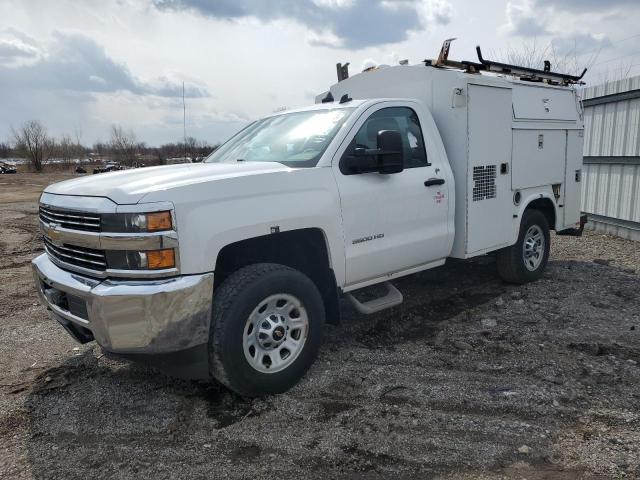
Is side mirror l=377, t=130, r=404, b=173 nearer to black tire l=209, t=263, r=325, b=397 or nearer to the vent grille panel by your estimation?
black tire l=209, t=263, r=325, b=397

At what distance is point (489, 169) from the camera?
5.35 m

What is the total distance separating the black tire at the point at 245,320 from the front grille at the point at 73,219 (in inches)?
34.7

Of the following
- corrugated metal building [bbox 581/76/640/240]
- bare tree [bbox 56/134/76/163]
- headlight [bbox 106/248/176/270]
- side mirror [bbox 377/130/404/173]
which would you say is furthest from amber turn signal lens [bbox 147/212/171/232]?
bare tree [bbox 56/134/76/163]

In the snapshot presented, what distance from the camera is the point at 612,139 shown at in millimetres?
9352

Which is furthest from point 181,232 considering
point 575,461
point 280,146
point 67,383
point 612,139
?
point 612,139

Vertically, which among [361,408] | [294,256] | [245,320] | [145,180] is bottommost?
[361,408]

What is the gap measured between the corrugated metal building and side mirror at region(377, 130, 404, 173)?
6.65 meters

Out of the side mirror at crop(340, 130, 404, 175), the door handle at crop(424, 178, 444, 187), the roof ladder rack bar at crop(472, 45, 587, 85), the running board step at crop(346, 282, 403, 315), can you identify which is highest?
the roof ladder rack bar at crop(472, 45, 587, 85)

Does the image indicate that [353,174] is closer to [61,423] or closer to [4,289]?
[61,423]

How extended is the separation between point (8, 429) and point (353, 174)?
9.79ft

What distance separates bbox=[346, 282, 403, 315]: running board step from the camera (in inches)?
170

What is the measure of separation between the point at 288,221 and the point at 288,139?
3.47ft

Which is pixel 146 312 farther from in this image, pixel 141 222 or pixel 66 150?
pixel 66 150

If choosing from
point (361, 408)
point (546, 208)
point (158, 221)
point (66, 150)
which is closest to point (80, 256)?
point (158, 221)
